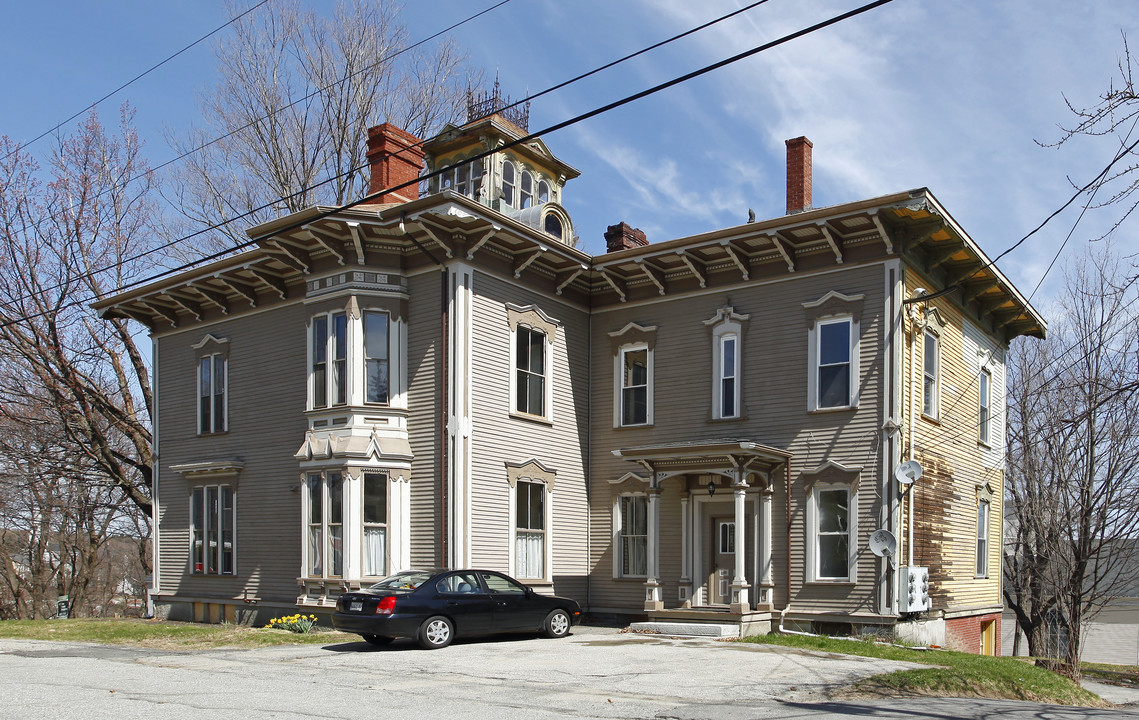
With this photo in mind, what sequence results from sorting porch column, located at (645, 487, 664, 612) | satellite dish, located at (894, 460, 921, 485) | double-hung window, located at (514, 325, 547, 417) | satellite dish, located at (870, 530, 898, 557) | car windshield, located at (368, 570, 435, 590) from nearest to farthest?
car windshield, located at (368, 570, 435, 590), satellite dish, located at (870, 530, 898, 557), satellite dish, located at (894, 460, 921, 485), porch column, located at (645, 487, 664, 612), double-hung window, located at (514, 325, 547, 417)

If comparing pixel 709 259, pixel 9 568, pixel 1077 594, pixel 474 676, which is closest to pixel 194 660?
pixel 474 676

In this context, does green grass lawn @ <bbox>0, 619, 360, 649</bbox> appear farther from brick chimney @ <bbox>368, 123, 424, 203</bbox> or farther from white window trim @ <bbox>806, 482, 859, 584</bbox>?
brick chimney @ <bbox>368, 123, 424, 203</bbox>

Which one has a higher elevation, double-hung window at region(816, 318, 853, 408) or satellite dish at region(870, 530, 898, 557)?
double-hung window at region(816, 318, 853, 408)

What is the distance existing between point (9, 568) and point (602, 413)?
25322 millimetres

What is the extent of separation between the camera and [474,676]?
42.0 ft

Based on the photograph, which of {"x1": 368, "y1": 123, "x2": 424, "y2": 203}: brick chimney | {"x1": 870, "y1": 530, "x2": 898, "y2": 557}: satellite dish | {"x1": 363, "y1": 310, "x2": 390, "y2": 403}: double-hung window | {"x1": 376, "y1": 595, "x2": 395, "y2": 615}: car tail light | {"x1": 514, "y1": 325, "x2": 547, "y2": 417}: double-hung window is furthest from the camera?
{"x1": 368, "y1": 123, "x2": 424, "y2": 203}: brick chimney

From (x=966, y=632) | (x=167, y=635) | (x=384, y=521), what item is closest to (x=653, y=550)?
(x=384, y=521)

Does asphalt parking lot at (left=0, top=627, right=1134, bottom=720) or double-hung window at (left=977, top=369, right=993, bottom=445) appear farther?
double-hung window at (left=977, top=369, right=993, bottom=445)

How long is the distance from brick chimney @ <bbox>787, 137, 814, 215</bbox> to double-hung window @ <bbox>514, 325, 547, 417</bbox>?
6.13m

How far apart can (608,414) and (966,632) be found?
29.1 ft

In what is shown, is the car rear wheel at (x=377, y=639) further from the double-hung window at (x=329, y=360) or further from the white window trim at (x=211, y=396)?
the white window trim at (x=211, y=396)

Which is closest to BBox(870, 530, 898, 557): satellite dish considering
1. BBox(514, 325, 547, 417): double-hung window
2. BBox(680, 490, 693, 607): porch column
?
BBox(680, 490, 693, 607): porch column

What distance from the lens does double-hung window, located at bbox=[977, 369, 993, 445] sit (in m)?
23.9

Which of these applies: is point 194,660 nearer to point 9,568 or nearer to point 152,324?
point 152,324
